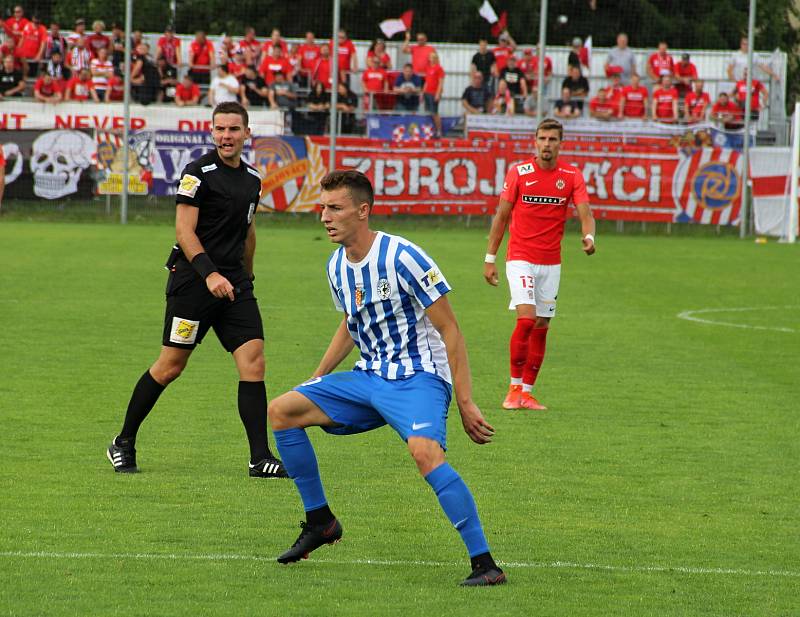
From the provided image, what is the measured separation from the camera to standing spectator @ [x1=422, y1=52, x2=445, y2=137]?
30016mm

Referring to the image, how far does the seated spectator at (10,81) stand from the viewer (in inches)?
1150

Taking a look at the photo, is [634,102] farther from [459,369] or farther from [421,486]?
[459,369]

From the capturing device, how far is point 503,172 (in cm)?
2862

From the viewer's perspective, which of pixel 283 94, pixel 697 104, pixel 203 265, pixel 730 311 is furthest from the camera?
pixel 697 104

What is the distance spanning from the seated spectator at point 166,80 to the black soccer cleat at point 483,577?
25.0 meters

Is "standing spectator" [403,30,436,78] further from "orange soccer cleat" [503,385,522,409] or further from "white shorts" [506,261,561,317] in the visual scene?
Answer: "orange soccer cleat" [503,385,522,409]

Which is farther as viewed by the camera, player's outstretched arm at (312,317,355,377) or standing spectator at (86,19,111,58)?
standing spectator at (86,19,111,58)

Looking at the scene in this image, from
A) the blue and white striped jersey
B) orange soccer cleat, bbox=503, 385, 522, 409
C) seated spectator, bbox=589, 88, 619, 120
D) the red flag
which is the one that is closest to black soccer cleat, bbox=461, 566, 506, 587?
the blue and white striped jersey

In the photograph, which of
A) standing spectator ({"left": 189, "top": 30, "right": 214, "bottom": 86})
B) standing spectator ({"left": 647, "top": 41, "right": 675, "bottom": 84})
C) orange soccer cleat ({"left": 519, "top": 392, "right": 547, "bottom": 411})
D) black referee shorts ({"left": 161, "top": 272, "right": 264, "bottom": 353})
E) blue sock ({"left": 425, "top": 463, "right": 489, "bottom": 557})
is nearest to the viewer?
blue sock ({"left": 425, "top": 463, "right": 489, "bottom": 557})

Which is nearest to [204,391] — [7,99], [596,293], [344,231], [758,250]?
[344,231]

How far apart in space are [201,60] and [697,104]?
11040 mm

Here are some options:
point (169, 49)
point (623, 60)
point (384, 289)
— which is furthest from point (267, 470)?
point (623, 60)

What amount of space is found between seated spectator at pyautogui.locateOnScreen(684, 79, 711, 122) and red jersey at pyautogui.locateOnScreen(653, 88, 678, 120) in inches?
13.7

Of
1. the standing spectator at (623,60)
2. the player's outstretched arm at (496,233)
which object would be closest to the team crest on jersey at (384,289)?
the player's outstretched arm at (496,233)
